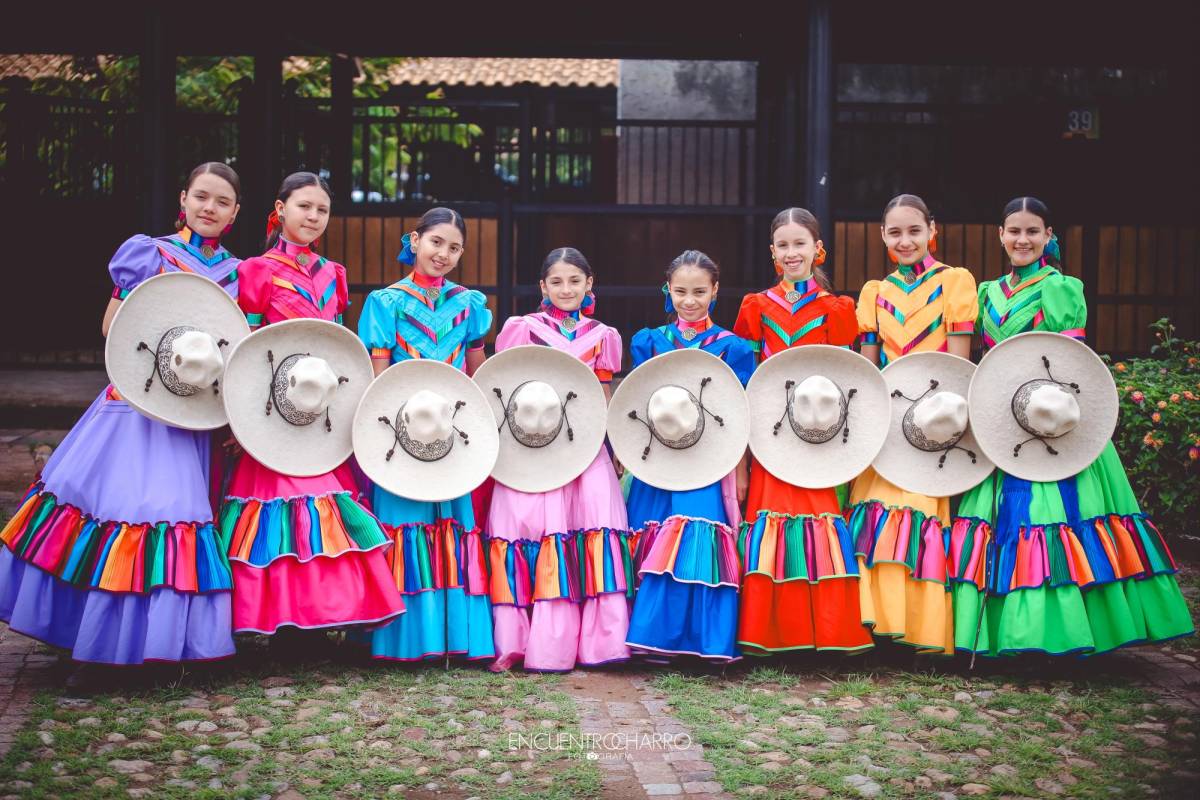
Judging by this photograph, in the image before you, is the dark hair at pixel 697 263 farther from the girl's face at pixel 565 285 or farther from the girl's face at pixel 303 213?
the girl's face at pixel 303 213

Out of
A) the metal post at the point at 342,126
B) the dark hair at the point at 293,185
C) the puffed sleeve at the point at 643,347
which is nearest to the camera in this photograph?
the dark hair at the point at 293,185

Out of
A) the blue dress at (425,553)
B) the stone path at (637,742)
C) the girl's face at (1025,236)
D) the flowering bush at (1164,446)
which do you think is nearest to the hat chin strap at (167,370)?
the blue dress at (425,553)

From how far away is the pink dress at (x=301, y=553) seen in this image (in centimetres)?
403

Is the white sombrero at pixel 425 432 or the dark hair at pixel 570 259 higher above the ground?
the dark hair at pixel 570 259

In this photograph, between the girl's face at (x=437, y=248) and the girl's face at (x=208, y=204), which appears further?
the girl's face at (x=437, y=248)

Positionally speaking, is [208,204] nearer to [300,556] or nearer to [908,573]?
[300,556]

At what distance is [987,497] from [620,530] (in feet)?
4.39

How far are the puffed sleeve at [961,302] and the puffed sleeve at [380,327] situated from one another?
2.05 metres

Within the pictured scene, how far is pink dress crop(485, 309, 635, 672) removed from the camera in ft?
14.2

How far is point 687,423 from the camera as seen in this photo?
4.29m

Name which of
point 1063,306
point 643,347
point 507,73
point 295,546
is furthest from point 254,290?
point 507,73

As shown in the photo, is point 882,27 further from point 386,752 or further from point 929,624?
point 386,752

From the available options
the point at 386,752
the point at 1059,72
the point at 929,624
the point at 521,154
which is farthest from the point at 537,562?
the point at 1059,72

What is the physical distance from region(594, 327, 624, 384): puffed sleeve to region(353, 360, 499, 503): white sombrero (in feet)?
1.78
